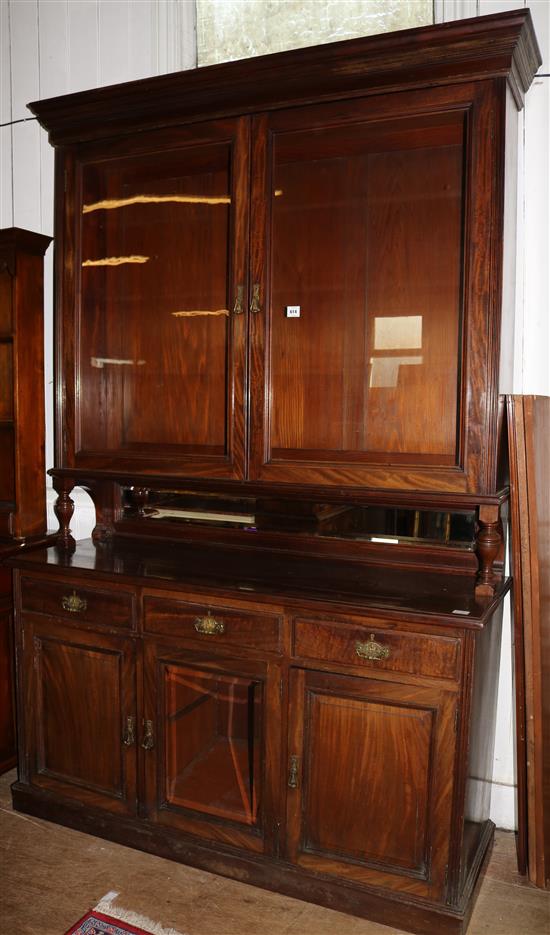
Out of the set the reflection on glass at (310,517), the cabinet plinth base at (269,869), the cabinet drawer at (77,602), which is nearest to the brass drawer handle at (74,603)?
the cabinet drawer at (77,602)

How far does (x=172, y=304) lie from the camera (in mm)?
2402

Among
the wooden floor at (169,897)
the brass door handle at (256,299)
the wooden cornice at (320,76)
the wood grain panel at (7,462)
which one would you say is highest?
the wooden cornice at (320,76)

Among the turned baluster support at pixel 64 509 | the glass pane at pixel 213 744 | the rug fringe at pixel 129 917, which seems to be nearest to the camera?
the rug fringe at pixel 129 917

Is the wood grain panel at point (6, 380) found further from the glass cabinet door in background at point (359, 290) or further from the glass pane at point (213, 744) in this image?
the glass pane at point (213, 744)

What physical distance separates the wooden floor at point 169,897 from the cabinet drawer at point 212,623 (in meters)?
0.75

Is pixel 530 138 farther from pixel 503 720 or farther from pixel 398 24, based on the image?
pixel 503 720

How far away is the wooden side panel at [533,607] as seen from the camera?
2.02 m

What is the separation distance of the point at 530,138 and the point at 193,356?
1.30 m

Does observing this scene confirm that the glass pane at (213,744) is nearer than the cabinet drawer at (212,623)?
No

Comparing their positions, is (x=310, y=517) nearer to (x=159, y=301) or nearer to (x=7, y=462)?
(x=159, y=301)

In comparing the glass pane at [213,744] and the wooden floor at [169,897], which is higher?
the glass pane at [213,744]

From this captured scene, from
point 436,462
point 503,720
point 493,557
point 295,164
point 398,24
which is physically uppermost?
point 398,24

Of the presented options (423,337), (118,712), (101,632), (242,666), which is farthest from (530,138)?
(118,712)

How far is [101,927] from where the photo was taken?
199cm
